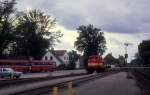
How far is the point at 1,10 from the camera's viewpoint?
10919 cm

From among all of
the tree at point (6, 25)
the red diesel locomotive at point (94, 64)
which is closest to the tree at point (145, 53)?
the red diesel locomotive at point (94, 64)

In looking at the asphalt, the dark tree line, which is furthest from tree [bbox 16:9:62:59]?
the asphalt

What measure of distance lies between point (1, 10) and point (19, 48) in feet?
63.8

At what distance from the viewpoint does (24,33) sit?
129 meters

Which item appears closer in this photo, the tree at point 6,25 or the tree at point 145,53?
the tree at point 145,53

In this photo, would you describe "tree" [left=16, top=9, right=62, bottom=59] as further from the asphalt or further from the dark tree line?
the asphalt

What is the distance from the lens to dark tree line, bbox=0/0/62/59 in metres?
109

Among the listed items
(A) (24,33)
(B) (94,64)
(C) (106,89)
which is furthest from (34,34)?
(C) (106,89)

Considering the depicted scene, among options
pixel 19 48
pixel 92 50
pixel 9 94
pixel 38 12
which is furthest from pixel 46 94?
pixel 92 50

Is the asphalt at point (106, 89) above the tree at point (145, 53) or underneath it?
underneath

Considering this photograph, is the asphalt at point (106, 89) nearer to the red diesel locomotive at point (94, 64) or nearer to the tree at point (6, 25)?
the red diesel locomotive at point (94, 64)

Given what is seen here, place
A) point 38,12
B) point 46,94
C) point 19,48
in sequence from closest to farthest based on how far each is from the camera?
point 46,94, point 19,48, point 38,12

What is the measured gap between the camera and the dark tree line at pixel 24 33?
358 feet

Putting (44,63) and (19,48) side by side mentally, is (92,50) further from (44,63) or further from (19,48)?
(44,63)
